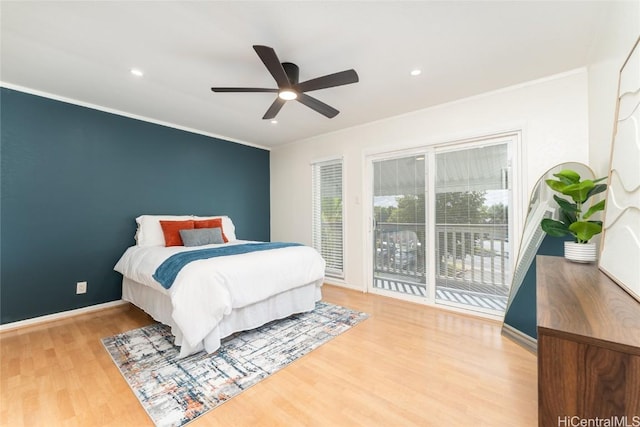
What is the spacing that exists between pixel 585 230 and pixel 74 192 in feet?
15.9

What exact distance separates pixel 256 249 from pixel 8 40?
8.44 ft

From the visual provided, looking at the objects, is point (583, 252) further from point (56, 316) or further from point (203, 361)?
point (56, 316)

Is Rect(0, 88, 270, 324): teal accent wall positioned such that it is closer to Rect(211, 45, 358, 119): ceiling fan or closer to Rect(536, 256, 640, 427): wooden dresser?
Rect(211, 45, 358, 119): ceiling fan

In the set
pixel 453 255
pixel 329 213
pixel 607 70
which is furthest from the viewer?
pixel 329 213

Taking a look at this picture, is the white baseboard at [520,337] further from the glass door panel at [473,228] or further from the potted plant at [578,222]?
the potted plant at [578,222]

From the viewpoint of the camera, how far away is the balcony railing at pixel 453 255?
292 cm

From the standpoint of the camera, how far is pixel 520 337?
7.77 feet

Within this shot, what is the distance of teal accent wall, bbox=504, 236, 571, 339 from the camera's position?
2.32 metres

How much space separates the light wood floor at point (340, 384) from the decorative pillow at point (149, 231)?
1051 mm

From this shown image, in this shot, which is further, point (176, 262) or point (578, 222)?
point (176, 262)

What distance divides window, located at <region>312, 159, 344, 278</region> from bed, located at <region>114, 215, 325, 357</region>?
115cm

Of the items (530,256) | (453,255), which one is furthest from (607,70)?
(453,255)

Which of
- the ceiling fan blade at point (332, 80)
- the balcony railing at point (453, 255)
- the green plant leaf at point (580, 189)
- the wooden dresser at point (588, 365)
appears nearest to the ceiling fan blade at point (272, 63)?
the ceiling fan blade at point (332, 80)

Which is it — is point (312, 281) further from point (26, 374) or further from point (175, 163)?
point (175, 163)
